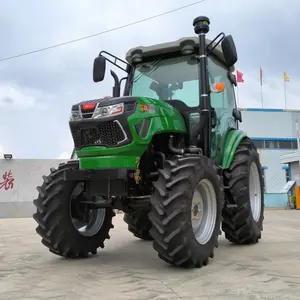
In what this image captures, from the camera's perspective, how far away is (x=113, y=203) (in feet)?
16.6

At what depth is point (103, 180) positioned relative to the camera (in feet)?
16.0

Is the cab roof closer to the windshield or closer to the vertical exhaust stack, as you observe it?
the windshield

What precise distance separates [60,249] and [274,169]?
97.5ft

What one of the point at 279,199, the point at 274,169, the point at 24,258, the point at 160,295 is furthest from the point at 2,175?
the point at 274,169

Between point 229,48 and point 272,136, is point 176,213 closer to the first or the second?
point 229,48

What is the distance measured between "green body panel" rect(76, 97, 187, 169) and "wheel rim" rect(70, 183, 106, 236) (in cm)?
72

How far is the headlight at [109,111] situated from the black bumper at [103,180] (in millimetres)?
636

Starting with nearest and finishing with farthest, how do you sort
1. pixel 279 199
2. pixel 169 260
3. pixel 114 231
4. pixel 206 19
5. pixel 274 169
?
pixel 169 260 → pixel 206 19 → pixel 114 231 → pixel 279 199 → pixel 274 169

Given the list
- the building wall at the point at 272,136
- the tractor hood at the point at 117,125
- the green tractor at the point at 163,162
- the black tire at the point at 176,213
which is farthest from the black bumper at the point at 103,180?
the building wall at the point at 272,136

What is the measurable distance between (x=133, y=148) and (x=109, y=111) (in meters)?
0.51

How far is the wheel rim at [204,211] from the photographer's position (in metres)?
4.85

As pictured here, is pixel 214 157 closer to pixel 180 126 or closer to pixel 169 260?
pixel 180 126

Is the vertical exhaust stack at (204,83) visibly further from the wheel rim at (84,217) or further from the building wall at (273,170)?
the building wall at (273,170)

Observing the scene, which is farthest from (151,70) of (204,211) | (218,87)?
(204,211)
